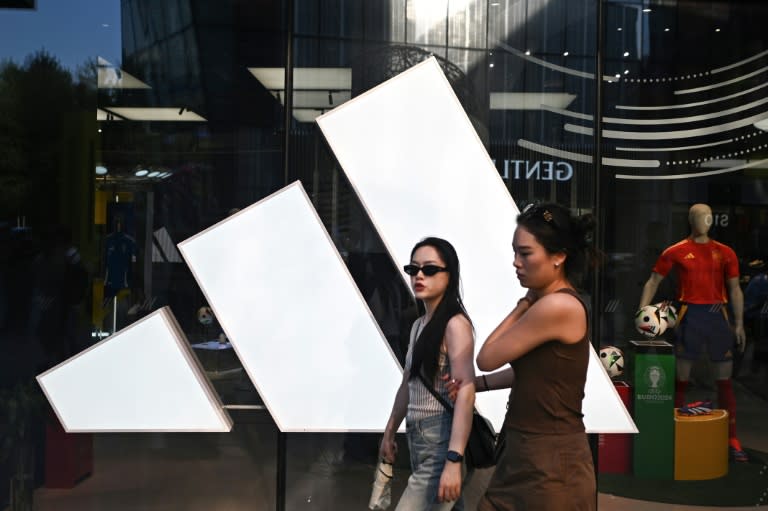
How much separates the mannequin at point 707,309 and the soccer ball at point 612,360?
1.44 feet

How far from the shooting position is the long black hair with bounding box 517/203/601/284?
320cm

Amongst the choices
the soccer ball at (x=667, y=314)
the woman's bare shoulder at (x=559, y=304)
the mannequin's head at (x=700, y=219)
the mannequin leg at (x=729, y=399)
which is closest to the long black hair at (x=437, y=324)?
the woman's bare shoulder at (x=559, y=304)

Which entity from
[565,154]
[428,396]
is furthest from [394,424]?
→ [565,154]

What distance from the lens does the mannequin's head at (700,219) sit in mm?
6191

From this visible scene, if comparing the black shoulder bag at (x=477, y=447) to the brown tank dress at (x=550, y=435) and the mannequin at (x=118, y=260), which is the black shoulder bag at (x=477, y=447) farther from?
the mannequin at (x=118, y=260)

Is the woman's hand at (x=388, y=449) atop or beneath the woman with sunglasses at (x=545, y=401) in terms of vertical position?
beneath

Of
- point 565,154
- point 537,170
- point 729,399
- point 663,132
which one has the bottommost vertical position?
point 729,399

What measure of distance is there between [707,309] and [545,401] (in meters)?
3.67

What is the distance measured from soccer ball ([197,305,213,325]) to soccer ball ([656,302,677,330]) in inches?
117

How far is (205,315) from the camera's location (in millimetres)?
5879

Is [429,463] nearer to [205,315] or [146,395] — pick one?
[205,315]

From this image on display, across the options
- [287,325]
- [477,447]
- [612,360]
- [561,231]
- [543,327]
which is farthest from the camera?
[612,360]

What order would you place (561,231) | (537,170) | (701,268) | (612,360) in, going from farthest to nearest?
(701,268), (612,360), (537,170), (561,231)

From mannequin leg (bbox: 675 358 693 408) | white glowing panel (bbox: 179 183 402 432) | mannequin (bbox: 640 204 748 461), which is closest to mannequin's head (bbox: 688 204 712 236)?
mannequin (bbox: 640 204 748 461)
